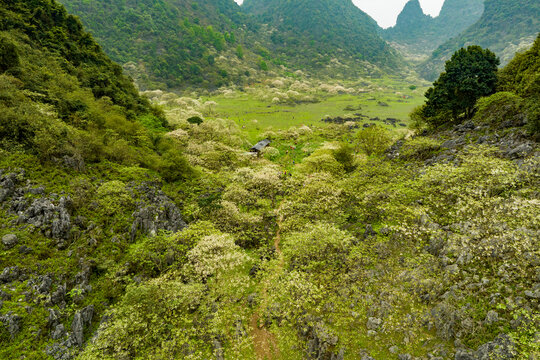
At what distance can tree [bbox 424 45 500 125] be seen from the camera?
1563 inches

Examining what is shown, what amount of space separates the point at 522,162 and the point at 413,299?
17.6 metres

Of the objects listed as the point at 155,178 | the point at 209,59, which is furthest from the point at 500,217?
the point at 209,59

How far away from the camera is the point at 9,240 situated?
62.5ft

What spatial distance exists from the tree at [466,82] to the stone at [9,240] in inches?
2401

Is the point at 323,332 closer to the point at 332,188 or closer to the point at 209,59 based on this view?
the point at 332,188

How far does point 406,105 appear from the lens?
148875mm

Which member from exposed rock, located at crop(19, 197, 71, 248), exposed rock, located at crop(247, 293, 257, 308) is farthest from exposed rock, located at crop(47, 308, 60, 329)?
exposed rock, located at crop(247, 293, 257, 308)

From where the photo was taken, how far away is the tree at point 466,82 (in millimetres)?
39688

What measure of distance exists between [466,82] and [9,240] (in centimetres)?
6236

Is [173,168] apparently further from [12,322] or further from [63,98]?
[12,322]

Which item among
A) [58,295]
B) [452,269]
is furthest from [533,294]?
[58,295]

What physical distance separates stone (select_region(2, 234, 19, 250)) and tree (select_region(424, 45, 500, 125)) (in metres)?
61.0

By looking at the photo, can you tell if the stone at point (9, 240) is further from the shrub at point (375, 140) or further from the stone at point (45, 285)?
the shrub at point (375, 140)

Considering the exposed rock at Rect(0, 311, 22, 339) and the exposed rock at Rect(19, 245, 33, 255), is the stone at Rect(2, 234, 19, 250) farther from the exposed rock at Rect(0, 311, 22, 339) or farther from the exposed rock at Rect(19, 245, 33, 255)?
the exposed rock at Rect(0, 311, 22, 339)
